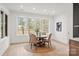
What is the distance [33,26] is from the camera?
469cm

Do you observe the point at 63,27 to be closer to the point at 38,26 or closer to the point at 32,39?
the point at 38,26

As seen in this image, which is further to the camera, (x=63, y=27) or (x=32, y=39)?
(x=32, y=39)

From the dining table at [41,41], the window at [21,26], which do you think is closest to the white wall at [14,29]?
the window at [21,26]

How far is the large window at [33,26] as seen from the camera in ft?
14.4

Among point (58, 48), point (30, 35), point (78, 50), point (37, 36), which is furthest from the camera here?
point (37, 36)

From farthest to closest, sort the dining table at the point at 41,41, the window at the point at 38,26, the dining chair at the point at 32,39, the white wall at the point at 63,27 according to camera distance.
→ 1. the dining table at the point at 41,41
2. the dining chair at the point at 32,39
3. the window at the point at 38,26
4. the white wall at the point at 63,27

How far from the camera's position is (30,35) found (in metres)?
4.80

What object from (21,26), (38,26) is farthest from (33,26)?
(21,26)

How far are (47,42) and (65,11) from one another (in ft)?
5.73

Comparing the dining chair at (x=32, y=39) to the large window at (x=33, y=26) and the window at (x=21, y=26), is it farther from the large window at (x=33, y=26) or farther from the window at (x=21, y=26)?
the window at (x=21, y=26)

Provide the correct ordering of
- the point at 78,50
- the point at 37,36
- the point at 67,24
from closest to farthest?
the point at 78,50
the point at 67,24
the point at 37,36

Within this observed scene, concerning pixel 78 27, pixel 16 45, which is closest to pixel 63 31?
pixel 78 27

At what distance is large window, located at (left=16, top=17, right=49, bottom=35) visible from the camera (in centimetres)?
440

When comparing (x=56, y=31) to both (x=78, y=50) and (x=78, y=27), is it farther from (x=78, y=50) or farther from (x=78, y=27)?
(x=78, y=50)
